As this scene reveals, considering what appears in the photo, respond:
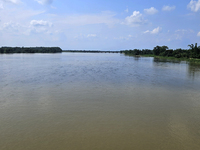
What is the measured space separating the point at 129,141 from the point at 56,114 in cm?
344

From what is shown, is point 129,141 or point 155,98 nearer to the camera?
point 129,141

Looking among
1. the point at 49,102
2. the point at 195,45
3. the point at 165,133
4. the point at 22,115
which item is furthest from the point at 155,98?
the point at 195,45

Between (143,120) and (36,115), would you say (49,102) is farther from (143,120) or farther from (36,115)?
(143,120)

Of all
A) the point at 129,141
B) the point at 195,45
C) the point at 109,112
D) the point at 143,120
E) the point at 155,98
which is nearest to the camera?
the point at 129,141

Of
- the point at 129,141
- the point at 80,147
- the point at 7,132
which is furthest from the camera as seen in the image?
the point at 7,132

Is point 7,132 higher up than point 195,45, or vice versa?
point 195,45

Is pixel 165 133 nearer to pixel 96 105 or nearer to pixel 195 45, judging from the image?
pixel 96 105

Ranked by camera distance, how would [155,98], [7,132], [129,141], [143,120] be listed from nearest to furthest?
[129,141]
[7,132]
[143,120]
[155,98]

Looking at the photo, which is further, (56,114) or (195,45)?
(195,45)

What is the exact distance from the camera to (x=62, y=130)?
583 cm

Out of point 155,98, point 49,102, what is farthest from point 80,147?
point 155,98

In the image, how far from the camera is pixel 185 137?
Result: 18.0ft

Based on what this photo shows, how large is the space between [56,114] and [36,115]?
2.66ft

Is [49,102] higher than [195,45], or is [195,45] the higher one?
[195,45]
